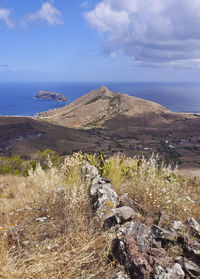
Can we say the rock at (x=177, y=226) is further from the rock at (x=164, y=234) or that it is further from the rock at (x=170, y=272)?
the rock at (x=170, y=272)

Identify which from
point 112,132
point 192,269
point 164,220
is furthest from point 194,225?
point 112,132

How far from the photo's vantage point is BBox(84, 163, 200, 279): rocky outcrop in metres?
2.27

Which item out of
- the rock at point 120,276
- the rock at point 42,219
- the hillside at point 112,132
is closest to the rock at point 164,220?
the rock at point 120,276

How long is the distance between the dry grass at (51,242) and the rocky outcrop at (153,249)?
8.6 inches

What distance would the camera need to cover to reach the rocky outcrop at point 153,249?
7.43ft

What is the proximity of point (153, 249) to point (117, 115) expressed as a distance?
108m

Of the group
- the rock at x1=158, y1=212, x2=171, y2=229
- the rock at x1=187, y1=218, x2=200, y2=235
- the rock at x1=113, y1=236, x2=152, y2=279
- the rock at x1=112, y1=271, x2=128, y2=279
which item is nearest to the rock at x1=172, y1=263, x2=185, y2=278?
the rock at x1=113, y1=236, x2=152, y2=279

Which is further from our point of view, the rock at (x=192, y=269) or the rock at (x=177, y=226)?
the rock at (x=177, y=226)

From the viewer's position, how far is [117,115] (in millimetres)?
109250

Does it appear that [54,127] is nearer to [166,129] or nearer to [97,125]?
[97,125]

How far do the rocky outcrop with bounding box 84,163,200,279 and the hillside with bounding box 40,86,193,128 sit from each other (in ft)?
315

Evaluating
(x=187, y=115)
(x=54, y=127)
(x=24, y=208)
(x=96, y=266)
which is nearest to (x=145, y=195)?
(x=96, y=266)

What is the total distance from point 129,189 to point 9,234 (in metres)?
2.90

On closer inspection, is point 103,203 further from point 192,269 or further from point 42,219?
point 192,269
